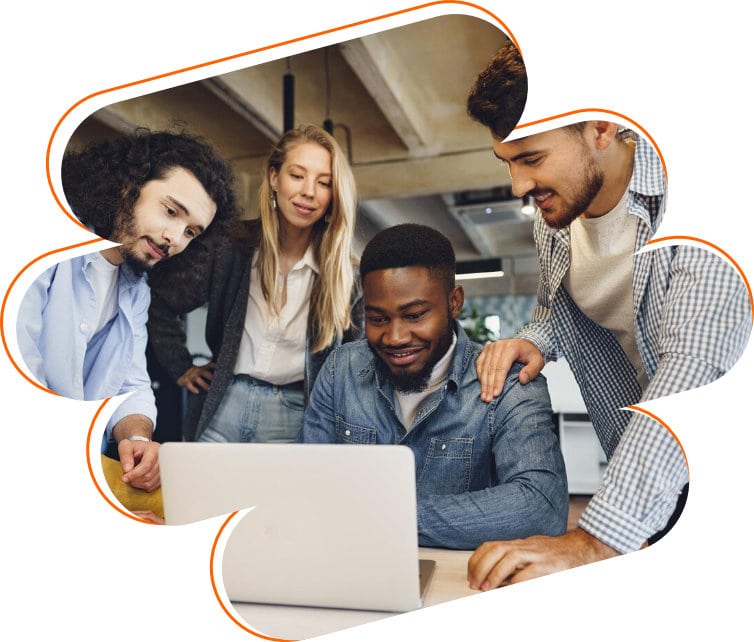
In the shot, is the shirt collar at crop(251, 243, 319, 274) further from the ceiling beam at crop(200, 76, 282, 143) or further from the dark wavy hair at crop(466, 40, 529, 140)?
the dark wavy hair at crop(466, 40, 529, 140)

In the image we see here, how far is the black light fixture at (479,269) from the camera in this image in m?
1.74

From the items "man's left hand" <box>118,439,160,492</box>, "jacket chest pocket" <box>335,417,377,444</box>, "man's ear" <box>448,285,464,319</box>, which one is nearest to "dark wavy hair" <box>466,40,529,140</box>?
"man's ear" <box>448,285,464,319</box>

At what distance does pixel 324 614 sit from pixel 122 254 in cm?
117

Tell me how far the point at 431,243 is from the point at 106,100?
102 centimetres

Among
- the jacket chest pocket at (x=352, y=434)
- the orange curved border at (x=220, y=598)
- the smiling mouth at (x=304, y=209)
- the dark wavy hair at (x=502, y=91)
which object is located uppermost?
the dark wavy hair at (x=502, y=91)

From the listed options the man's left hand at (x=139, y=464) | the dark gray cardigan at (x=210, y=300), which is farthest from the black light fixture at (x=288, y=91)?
the man's left hand at (x=139, y=464)

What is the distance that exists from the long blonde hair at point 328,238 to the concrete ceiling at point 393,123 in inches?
1.2

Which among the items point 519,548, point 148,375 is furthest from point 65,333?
point 519,548

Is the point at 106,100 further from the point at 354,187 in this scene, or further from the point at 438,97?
the point at 438,97

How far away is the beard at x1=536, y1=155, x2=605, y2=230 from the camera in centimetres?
161

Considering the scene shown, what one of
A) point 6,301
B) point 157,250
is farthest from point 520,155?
point 6,301

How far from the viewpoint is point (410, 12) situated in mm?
1761

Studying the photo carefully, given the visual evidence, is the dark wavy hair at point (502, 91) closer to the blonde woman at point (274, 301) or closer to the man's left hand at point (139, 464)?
the blonde woman at point (274, 301)

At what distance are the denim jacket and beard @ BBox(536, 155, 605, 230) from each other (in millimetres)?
371
